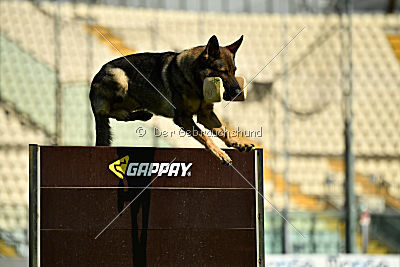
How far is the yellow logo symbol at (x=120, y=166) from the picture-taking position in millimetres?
4930

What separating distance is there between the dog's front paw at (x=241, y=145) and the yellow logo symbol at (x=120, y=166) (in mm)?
726

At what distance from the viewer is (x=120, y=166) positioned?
4938 mm

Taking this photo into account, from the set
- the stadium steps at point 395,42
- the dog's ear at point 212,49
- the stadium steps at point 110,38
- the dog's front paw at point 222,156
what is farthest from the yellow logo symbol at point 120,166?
the stadium steps at point 395,42

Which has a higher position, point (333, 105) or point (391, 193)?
point (333, 105)

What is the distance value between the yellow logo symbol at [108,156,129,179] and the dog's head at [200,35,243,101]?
735mm

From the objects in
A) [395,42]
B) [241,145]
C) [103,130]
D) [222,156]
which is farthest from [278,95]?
[222,156]

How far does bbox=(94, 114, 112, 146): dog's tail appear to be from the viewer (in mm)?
5344

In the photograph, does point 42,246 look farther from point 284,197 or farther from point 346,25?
point 346,25

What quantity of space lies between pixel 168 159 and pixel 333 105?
9.87 metres

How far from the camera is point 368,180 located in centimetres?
1390

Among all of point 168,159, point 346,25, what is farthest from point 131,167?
point 346,25

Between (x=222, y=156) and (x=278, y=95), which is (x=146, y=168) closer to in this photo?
(x=222, y=156)

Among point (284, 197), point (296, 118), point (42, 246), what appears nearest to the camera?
point (42, 246)

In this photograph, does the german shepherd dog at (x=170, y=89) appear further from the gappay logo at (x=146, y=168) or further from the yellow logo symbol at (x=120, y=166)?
the yellow logo symbol at (x=120, y=166)
